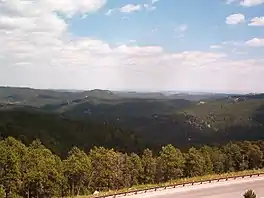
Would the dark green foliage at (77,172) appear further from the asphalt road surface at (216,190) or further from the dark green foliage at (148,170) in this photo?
the asphalt road surface at (216,190)

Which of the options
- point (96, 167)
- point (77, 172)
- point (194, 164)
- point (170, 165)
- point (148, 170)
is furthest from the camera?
point (148, 170)

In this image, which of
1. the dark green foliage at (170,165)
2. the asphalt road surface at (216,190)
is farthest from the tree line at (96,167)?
the asphalt road surface at (216,190)

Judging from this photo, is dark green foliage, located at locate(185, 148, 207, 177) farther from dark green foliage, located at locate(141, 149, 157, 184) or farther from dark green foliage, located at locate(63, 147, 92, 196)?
dark green foliage, located at locate(63, 147, 92, 196)

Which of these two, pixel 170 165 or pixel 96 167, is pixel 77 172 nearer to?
pixel 96 167

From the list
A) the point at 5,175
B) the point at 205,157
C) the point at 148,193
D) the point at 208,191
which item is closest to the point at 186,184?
the point at 208,191

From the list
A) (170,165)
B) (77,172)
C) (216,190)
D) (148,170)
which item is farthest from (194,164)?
(216,190)

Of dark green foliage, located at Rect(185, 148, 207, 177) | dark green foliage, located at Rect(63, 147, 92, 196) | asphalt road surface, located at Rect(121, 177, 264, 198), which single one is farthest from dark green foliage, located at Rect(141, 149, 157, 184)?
asphalt road surface, located at Rect(121, 177, 264, 198)

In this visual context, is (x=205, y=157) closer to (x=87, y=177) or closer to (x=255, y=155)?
(x=255, y=155)

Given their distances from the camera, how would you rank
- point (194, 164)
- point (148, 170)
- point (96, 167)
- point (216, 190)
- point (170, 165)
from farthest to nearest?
point (148, 170) → point (194, 164) → point (96, 167) → point (170, 165) → point (216, 190)
